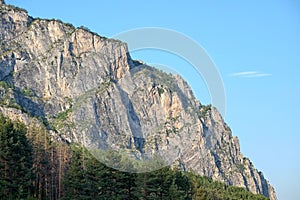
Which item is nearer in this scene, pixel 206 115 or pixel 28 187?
pixel 206 115

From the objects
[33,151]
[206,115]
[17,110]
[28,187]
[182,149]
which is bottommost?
[182,149]

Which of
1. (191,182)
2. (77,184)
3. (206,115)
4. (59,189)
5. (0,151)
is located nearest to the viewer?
(206,115)

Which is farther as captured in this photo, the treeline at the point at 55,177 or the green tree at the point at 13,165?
the treeline at the point at 55,177

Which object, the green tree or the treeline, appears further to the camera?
the treeline

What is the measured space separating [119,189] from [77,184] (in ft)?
15.5

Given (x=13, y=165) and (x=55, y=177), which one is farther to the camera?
(x=55, y=177)

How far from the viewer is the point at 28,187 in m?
54.2

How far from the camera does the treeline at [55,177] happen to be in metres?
52.1

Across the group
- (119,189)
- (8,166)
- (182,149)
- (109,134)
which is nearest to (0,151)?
(8,166)

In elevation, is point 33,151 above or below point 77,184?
above

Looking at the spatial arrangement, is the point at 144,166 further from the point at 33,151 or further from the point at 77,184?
the point at 33,151

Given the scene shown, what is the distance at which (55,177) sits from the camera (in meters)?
66.8

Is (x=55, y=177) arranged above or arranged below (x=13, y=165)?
above

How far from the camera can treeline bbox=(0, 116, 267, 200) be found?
5212 centimetres
